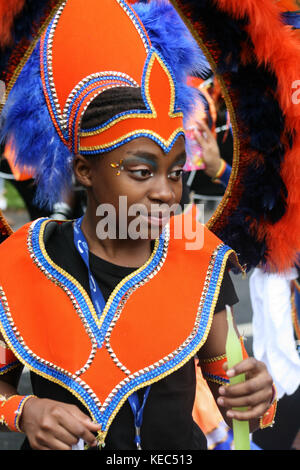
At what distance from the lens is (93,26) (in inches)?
68.5

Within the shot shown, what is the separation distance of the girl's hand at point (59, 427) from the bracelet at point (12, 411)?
0.06 metres

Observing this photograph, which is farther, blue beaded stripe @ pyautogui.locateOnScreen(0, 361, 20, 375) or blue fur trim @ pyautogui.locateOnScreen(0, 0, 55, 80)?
Answer: blue beaded stripe @ pyautogui.locateOnScreen(0, 361, 20, 375)

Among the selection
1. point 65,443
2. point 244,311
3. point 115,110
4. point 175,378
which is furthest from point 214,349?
point 244,311

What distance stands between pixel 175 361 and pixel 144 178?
0.50m

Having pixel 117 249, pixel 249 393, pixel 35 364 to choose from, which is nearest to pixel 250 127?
pixel 117 249

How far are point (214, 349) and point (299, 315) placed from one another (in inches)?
95.6

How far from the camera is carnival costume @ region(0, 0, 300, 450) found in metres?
1.69

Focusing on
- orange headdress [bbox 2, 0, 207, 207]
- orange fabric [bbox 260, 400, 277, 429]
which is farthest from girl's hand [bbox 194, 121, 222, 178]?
orange fabric [bbox 260, 400, 277, 429]

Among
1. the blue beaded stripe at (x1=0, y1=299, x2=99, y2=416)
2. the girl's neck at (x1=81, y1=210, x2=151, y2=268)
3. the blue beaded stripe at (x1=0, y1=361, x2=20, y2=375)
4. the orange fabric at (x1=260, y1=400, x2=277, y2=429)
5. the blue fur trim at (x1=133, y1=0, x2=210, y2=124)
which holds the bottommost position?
the orange fabric at (x1=260, y1=400, x2=277, y2=429)

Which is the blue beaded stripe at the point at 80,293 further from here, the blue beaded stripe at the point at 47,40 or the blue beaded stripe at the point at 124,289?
the blue beaded stripe at the point at 47,40

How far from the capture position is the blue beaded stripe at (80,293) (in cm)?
172

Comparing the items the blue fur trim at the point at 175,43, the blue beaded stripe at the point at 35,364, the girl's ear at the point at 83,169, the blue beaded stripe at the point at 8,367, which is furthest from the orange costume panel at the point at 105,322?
the blue fur trim at the point at 175,43

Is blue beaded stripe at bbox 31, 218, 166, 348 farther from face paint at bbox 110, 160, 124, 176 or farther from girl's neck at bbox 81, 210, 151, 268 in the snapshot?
face paint at bbox 110, 160, 124, 176

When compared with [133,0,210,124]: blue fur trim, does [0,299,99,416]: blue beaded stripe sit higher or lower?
lower
